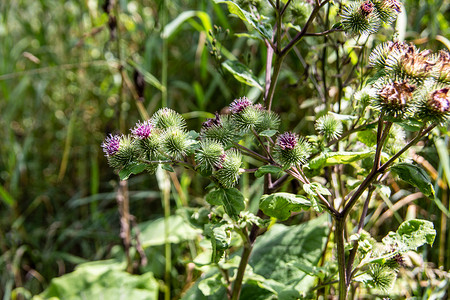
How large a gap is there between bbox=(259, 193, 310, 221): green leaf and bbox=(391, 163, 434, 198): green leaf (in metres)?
0.25

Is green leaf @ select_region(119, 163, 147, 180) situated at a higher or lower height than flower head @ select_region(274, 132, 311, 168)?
lower

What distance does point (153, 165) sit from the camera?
1132 millimetres

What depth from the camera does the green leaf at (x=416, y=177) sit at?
105 cm

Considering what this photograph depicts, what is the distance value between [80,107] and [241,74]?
2.10m

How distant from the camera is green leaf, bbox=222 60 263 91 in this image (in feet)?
4.66

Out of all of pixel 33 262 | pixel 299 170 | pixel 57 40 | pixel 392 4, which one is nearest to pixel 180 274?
pixel 33 262

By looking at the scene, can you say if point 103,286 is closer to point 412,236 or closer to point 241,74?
point 241,74

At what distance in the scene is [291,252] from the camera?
→ 5.45 ft

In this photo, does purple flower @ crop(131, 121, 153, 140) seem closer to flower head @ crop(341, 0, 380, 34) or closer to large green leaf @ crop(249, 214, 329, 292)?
flower head @ crop(341, 0, 380, 34)

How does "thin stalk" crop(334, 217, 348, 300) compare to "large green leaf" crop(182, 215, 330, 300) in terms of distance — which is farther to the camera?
"large green leaf" crop(182, 215, 330, 300)

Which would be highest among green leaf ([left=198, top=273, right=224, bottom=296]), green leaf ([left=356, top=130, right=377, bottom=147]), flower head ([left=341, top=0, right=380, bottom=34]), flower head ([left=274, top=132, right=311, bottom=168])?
flower head ([left=341, top=0, right=380, bottom=34])

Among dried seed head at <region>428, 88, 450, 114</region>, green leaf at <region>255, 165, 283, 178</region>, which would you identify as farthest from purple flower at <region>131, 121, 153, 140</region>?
dried seed head at <region>428, 88, 450, 114</region>

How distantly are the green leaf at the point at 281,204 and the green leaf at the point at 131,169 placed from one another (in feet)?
1.08

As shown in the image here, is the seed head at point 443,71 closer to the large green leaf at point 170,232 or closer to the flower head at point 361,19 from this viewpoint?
the flower head at point 361,19
